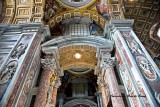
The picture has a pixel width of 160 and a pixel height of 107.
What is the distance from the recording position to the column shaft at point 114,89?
26.8 ft

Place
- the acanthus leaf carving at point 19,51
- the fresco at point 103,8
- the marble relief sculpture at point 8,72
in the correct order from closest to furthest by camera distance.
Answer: the marble relief sculpture at point 8,72 < the acanthus leaf carving at point 19,51 < the fresco at point 103,8

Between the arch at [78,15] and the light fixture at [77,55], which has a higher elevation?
the arch at [78,15]

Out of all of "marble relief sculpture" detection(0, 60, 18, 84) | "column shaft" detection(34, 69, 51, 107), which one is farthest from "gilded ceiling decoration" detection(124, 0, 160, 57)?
"marble relief sculpture" detection(0, 60, 18, 84)

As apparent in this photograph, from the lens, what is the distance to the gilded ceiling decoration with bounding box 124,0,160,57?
555 inches

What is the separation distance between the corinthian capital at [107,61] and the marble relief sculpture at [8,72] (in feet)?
13.4

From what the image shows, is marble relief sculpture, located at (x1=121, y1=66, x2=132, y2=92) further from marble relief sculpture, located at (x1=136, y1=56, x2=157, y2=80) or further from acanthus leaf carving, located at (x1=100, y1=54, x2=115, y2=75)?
acanthus leaf carving, located at (x1=100, y1=54, x2=115, y2=75)

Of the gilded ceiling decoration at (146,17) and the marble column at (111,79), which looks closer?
the marble column at (111,79)

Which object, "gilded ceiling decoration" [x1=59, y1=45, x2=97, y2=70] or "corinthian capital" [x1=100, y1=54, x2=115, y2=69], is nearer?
"corinthian capital" [x1=100, y1=54, x2=115, y2=69]

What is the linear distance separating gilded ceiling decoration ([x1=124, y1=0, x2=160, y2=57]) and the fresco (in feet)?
7.63

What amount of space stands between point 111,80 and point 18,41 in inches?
174

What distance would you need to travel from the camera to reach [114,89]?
8.65 metres

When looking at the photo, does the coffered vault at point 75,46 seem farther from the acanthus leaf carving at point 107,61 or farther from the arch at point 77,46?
the acanthus leaf carving at point 107,61

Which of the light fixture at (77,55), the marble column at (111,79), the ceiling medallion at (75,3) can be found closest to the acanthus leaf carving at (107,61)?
the marble column at (111,79)

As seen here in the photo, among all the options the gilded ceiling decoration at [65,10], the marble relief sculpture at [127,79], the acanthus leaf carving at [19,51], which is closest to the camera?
the marble relief sculpture at [127,79]
